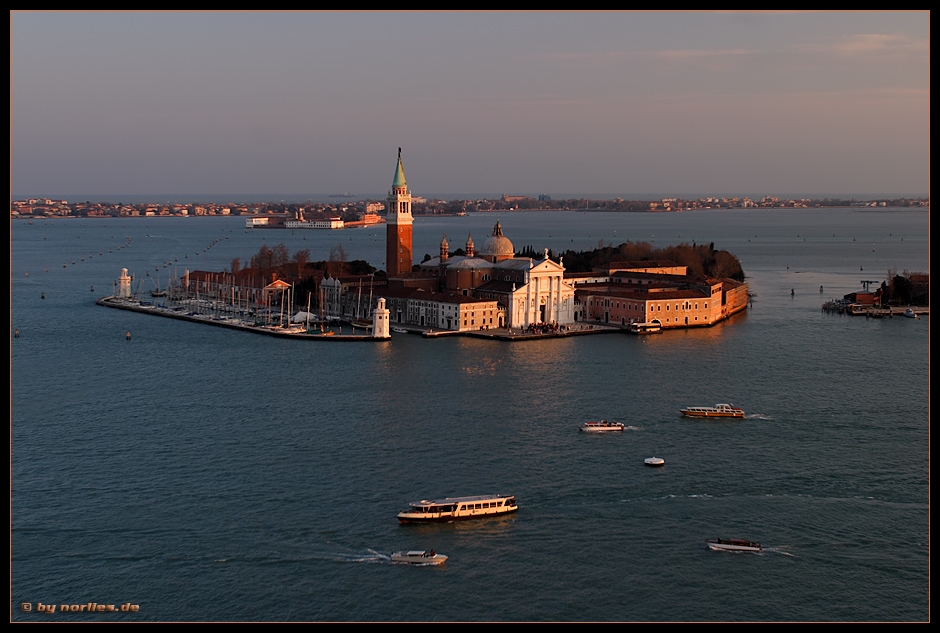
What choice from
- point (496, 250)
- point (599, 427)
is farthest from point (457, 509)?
point (496, 250)

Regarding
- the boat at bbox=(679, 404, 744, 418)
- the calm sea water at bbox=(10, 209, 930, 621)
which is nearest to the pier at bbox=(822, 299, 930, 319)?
the calm sea water at bbox=(10, 209, 930, 621)

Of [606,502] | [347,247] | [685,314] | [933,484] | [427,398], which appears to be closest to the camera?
[933,484]

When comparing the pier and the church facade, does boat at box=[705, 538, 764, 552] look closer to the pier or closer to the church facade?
the church facade
